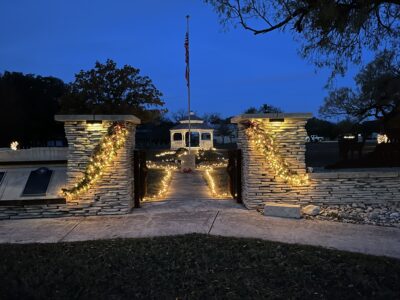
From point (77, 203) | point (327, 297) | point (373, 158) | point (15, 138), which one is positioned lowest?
point (327, 297)

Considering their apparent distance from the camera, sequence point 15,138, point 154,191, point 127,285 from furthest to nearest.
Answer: point 15,138 < point 154,191 < point 127,285

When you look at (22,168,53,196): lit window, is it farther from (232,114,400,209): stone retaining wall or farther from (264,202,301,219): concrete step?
(264,202,301,219): concrete step

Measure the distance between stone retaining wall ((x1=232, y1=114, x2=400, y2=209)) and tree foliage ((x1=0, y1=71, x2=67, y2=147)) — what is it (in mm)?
31511

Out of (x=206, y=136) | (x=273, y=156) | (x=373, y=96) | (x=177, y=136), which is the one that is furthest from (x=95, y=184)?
(x=177, y=136)

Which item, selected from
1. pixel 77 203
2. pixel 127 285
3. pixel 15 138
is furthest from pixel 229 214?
pixel 15 138

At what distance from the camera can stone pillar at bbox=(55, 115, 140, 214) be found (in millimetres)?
7531

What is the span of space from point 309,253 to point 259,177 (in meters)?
3.06

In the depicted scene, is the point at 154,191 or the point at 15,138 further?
the point at 15,138

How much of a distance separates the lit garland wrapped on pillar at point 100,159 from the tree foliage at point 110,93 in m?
20.7

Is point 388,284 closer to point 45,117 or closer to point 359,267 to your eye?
point 359,267

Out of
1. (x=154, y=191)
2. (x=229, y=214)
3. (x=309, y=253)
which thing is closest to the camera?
(x=309, y=253)

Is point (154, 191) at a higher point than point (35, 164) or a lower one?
lower

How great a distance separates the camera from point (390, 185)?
7969mm

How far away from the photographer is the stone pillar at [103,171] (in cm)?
753
